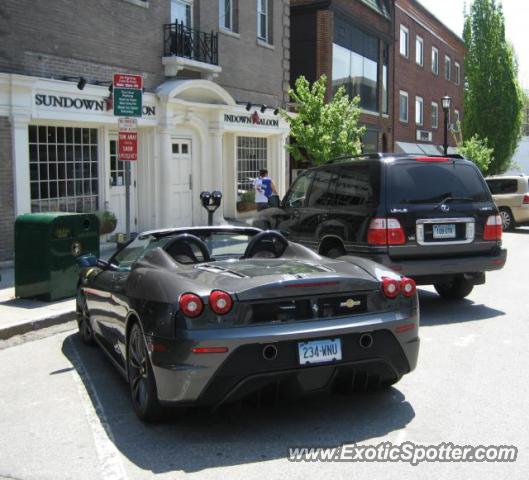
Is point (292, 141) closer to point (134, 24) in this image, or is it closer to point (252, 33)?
point (252, 33)

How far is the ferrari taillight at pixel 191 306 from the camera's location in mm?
4219

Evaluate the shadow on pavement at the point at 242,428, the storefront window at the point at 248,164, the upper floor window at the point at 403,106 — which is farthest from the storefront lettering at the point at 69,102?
the upper floor window at the point at 403,106

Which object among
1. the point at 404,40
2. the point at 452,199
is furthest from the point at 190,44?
the point at 404,40

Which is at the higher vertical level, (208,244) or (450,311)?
(208,244)

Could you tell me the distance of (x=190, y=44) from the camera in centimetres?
1659

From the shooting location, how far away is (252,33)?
19406mm

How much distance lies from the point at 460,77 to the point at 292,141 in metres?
24.4

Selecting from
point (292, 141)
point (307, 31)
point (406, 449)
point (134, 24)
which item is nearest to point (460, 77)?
point (307, 31)

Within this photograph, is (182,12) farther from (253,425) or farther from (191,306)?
(253,425)

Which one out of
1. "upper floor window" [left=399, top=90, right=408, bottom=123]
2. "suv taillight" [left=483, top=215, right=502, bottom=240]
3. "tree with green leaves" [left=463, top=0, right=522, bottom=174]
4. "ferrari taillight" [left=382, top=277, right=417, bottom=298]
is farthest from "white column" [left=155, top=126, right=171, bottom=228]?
"tree with green leaves" [left=463, top=0, right=522, bottom=174]

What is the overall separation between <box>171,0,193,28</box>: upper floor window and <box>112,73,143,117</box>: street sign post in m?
7.50

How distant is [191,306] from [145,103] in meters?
11.6

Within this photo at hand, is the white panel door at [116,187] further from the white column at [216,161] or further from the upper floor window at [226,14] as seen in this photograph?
the upper floor window at [226,14]

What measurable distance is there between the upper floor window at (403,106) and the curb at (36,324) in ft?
86.3
